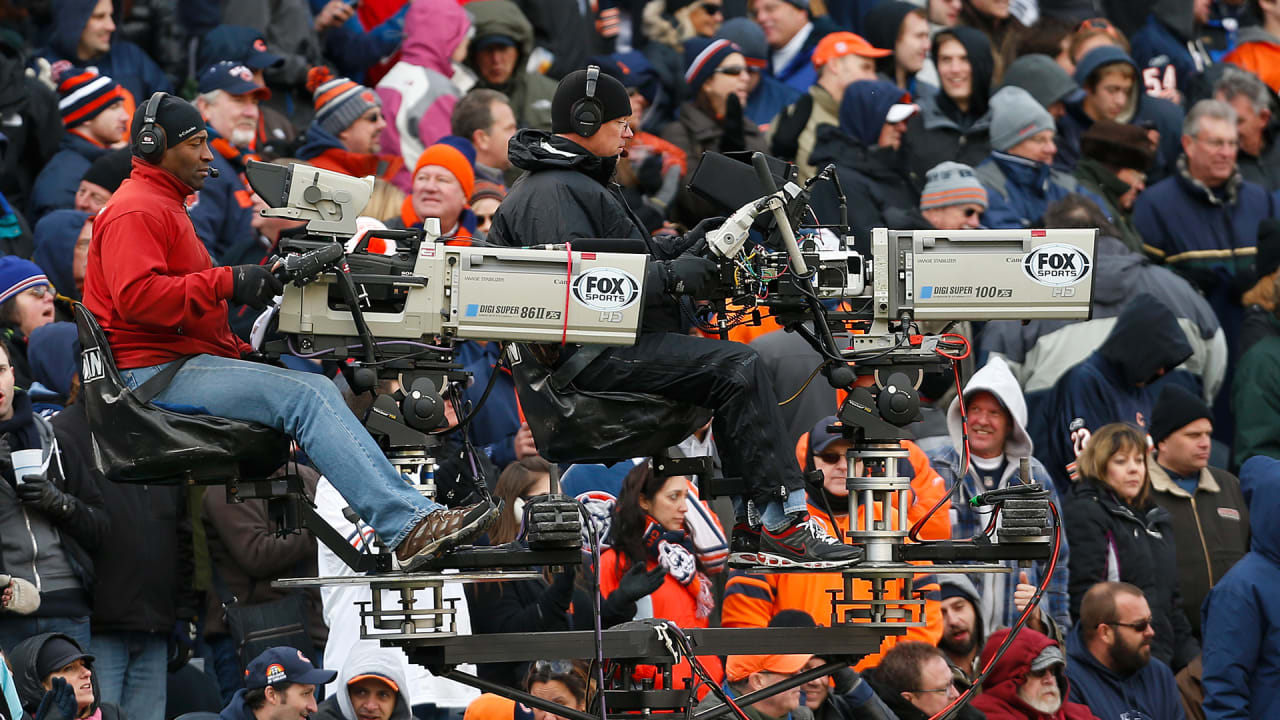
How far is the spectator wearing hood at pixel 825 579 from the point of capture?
35.9ft

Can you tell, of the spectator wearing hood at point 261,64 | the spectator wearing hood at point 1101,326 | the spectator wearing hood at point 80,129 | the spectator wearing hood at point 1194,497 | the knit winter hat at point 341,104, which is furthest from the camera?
the spectator wearing hood at point 261,64

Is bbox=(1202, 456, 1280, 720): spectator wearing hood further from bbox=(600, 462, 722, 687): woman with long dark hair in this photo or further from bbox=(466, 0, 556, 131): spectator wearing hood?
bbox=(466, 0, 556, 131): spectator wearing hood

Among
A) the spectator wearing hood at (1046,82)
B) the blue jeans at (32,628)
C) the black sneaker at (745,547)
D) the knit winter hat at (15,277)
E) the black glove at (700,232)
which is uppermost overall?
the spectator wearing hood at (1046,82)

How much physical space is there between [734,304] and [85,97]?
22.4ft

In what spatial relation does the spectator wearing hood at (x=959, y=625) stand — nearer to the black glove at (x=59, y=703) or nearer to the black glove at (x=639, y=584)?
the black glove at (x=639, y=584)

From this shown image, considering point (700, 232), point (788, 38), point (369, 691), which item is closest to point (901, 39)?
point (788, 38)

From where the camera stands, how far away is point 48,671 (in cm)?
978

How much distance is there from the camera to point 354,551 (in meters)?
9.30

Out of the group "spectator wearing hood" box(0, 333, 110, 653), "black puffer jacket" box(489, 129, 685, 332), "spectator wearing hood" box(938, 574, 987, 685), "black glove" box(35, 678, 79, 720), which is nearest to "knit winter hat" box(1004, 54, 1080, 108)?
"spectator wearing hood" box(938, 574, 987, 685)

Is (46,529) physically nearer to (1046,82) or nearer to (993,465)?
(993,465)

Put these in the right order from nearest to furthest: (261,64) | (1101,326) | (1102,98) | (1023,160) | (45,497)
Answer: (45,497)
(1101,326)
(261,64)
(1023,160)
(1102,98)

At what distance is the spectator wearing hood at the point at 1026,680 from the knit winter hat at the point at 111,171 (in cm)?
640

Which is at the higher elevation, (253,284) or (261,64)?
(261,64)

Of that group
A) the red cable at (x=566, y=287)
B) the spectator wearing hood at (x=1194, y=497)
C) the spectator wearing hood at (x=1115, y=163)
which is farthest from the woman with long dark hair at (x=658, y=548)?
the spectator wearing hood at (x=1115, y=163)
